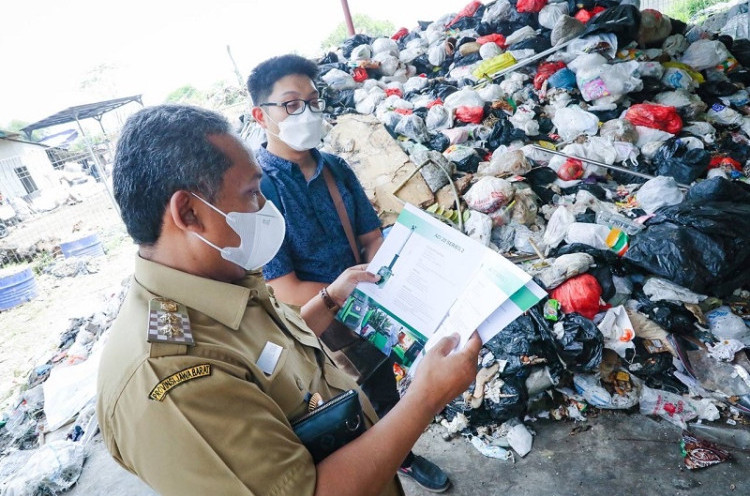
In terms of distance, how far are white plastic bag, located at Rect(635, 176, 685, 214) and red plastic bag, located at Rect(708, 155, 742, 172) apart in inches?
28.4

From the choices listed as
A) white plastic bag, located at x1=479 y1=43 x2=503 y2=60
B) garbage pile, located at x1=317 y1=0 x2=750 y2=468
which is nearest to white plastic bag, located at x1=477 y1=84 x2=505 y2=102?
garbage pile, located at x1=317 y1=0 x2=750 y2=468

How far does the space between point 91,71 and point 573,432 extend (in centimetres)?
3009

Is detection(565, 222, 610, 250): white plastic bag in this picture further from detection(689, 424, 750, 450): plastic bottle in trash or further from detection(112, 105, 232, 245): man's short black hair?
detection(112, 105, 232, 245): man's short black hair

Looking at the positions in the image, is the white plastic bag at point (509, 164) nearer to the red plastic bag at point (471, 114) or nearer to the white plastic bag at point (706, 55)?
the red plastic bag at point (471, 114)

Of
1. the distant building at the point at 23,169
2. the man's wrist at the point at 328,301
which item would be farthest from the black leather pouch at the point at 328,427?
the distant building at the point at 23,169

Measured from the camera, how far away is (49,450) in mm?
2521

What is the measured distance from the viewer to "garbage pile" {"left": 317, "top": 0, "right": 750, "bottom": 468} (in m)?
2.16

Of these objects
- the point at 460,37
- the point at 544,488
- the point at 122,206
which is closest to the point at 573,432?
the point at 544,488

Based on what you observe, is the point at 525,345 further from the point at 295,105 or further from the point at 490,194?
the point at 295,105

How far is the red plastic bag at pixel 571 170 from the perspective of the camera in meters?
3.33

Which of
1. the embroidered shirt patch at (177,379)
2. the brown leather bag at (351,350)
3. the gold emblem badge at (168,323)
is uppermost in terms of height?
the gold emblem badge at (168,323)

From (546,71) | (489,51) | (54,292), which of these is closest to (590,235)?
(546,71)

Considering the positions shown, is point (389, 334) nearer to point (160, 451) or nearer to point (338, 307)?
point (338, 307)

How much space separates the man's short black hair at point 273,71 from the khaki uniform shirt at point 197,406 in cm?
130
